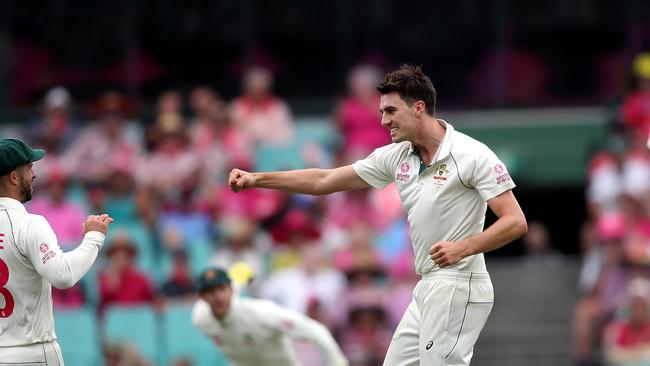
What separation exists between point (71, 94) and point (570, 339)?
317 inches

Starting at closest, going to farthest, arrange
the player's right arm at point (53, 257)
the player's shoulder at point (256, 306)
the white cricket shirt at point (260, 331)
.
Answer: the player's right arm at point (53, 257), the white cricket shirt at point (260, 331), the player's shoulder at point (256, 306)

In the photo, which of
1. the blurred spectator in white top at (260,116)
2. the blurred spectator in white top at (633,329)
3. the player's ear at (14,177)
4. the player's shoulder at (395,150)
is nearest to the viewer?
the player's ear at (14,177)

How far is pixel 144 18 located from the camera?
19.9 m

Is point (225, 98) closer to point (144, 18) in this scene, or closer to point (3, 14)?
point (144, 18)

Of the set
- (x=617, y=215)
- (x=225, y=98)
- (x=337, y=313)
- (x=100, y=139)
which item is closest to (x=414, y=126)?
(x=337, y=313)

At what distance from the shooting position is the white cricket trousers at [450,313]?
7.77m

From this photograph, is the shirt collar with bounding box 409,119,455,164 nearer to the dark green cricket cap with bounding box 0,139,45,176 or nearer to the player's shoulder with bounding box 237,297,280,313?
the dark green cricket cap with bounding box 0,139,45,176

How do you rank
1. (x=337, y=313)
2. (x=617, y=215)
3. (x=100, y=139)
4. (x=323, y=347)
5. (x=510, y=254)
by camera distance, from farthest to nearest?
1. (x=510, y=254)
2. (x=100, y=139)
3. (x=617, y=215)
4. (x=337, y=313)
5. (x=323, y=347)

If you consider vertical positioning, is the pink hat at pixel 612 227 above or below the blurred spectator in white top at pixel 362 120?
below

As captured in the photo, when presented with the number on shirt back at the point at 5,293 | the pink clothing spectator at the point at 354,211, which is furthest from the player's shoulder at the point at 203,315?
the pink clothing spectator at the point at 354,211

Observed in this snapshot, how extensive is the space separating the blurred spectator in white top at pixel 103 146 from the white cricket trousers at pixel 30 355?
8569 mm

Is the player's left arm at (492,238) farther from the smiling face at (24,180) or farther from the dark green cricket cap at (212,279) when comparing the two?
the dark green cricket cap at (212,279)

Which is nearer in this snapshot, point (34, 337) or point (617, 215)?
point (34, 337)

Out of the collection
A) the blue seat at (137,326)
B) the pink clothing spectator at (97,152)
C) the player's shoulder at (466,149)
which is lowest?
the blue seat at (137,326)
